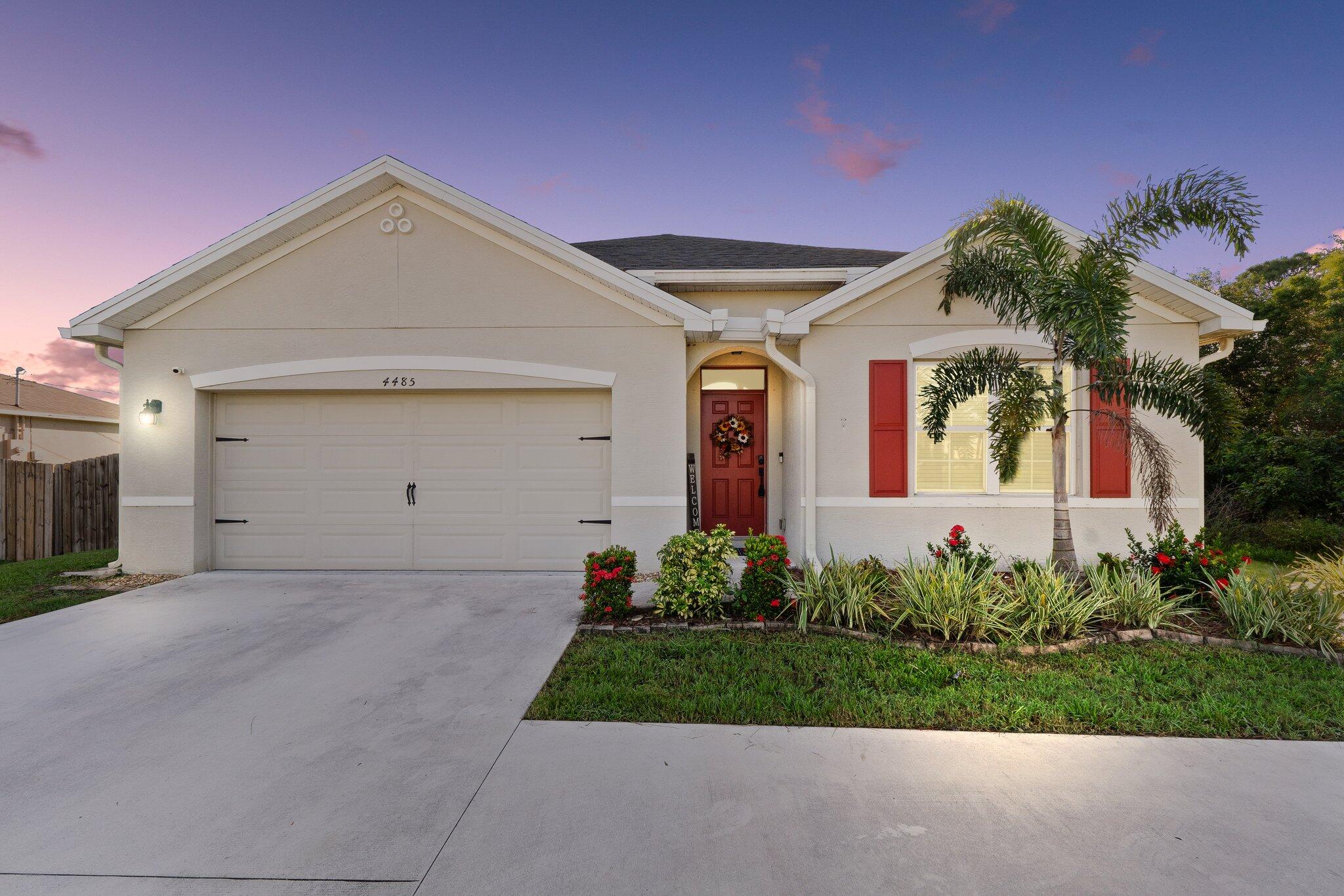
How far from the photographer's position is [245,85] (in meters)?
8.72

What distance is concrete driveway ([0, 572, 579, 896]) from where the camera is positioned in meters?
2.06

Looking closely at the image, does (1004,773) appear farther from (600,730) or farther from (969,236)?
(969,236)

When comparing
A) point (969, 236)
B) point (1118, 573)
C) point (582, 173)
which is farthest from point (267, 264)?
point (1118, 573)

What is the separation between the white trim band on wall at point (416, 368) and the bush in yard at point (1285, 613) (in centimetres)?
610

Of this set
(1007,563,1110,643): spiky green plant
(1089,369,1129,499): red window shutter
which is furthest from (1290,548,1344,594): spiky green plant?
(1007,563,1110,643): spiky green plant

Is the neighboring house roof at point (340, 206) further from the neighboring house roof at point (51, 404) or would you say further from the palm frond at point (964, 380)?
the neighboring house roof at point (51, 404)

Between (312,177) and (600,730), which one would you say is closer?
(600,730)

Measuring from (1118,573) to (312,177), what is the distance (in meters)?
14.0

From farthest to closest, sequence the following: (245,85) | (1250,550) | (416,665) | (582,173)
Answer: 1. (582,173)
2. (245,85)
3. (1250,550)
4. (416,665)

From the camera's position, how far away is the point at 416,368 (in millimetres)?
6543

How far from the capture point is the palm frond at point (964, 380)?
5.49 meters

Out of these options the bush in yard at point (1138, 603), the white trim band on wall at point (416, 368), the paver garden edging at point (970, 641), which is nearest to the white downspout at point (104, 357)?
the white trim band on wall at point (416, 368)

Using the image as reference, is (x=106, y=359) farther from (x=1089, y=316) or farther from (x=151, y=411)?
(x=1089, y=316)

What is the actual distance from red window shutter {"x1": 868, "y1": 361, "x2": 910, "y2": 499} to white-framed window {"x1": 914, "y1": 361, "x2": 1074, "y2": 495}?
0.24 metres
